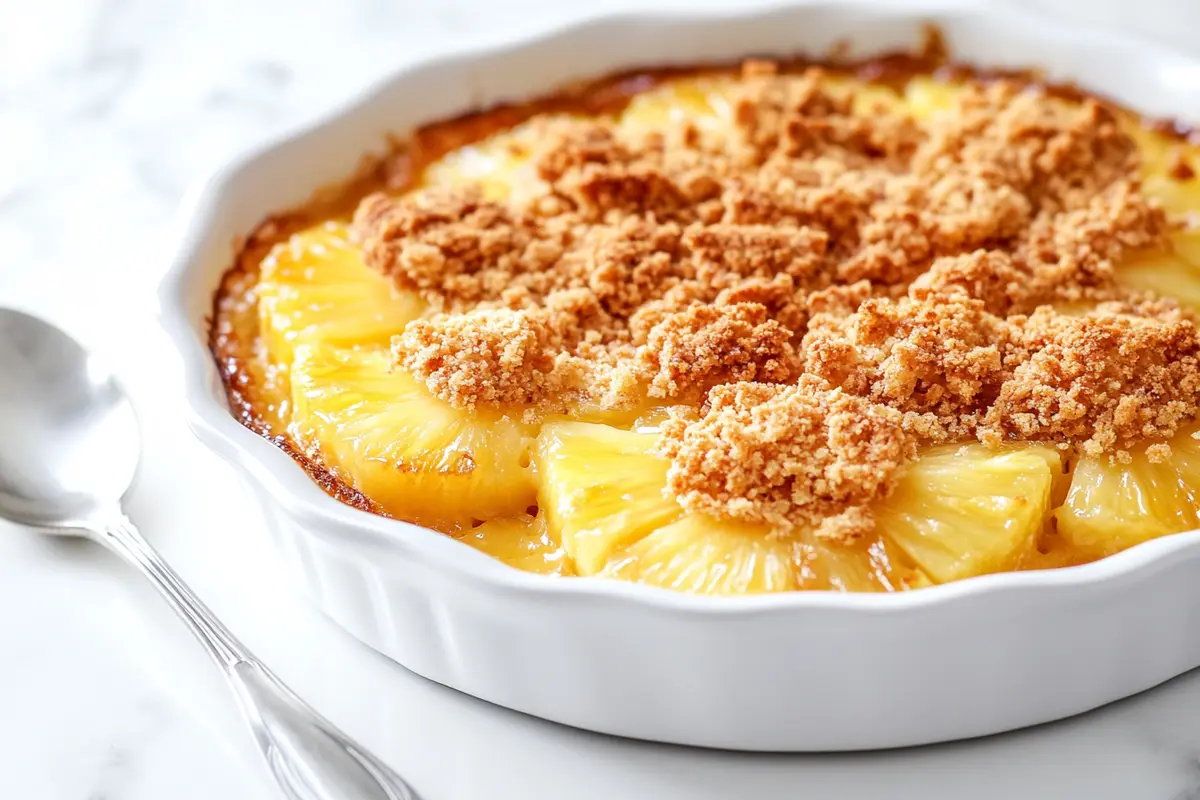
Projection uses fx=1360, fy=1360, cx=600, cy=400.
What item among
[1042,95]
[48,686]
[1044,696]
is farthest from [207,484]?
[1042,95]

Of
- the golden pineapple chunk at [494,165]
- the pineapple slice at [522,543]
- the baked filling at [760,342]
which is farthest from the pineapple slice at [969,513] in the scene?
the golden pineapple chunk at [494,165]

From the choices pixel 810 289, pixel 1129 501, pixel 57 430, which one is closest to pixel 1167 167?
pixel 810 289

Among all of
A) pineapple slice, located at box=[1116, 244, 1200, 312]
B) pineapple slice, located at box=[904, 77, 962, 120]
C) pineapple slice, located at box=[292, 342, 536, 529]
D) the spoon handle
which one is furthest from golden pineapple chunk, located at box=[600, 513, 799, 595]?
pineapple slice, located at box=[904, 77, 962, 120]

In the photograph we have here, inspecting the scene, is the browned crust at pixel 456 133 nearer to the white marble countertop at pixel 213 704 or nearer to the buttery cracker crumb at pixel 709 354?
the white marble countertop at pixel 213 704

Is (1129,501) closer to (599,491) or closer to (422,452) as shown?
(599,491)

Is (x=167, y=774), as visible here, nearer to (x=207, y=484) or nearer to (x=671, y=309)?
(x=207, y=484)

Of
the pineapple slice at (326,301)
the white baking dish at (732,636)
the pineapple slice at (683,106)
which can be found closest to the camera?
the white baking dish at (732,636)

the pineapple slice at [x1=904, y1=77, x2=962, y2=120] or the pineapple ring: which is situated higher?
the pineapple slice at [x1=904, y1=77, x2=962, y2=120]

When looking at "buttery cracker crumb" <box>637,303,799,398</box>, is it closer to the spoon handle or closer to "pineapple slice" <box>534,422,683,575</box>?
"pineapple slice" <box>534,422,683,575</box>
